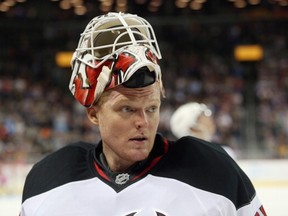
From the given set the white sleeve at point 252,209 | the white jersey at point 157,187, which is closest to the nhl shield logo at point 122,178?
the white jersey at point 157,187

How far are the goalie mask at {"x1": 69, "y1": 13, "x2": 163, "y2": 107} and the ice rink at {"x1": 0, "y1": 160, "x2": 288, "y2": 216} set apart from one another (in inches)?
155

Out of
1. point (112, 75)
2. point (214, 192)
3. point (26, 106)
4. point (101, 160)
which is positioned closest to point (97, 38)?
point (112, 75)

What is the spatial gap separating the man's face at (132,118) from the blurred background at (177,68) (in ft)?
25.2

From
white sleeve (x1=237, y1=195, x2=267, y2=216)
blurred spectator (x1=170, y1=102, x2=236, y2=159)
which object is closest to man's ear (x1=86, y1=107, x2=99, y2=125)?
white sleeve (x1=237, y1=195, x2=267, y2=216)

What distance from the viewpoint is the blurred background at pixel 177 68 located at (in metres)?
10.2

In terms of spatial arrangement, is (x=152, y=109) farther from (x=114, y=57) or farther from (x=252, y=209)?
(x=252, y=209)

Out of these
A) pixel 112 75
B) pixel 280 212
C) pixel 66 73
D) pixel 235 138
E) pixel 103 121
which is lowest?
pixel 66 73

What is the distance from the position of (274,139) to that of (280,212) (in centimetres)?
441

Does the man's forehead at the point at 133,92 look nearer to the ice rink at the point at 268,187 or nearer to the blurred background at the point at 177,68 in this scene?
the ice rink at the point at 268,187

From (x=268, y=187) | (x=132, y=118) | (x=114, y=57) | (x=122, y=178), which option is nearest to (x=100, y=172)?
(x=122, y=178)

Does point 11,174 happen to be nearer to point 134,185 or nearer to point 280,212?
point 280,212

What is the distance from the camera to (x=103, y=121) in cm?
150

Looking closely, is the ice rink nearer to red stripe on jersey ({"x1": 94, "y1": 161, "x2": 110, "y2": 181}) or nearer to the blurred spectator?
the blurred spectator

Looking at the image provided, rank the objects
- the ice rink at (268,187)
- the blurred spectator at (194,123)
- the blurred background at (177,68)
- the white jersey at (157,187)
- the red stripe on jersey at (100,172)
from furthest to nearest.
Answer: the blurred background at (177,68) < the ice rink at (268,187) < the blurred spectator at (194,123) < the red stripe on jersey at (100,172) < the white jersey at (157,187)
